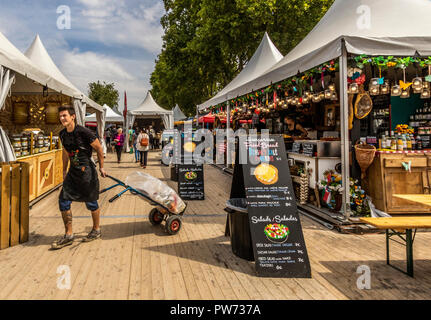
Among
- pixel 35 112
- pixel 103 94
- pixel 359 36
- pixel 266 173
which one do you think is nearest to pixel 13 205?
pixel 266 173

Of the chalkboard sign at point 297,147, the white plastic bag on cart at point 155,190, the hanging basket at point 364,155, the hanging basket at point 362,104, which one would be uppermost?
the hanging basket at point 362,104

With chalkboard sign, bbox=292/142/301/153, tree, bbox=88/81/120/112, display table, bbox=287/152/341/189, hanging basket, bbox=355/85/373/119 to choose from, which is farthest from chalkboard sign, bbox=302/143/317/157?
tree, bbox=88/81/120/112

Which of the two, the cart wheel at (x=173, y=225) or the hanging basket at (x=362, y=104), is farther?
the hanging basket at (x=362, y=104)

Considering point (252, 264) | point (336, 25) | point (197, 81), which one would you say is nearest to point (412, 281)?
point (252, 264)

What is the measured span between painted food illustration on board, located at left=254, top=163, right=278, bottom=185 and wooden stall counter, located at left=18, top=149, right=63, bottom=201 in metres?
5.05

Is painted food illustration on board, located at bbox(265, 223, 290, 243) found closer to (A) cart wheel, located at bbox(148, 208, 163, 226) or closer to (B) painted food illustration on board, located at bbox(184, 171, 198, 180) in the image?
(A) cart wheel, located at bbox(148, 208, 163, 226)

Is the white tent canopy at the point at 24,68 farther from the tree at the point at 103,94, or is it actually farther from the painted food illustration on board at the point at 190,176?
the tree at the point at 103,94

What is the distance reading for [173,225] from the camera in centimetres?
486

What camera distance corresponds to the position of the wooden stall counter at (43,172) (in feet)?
22.9

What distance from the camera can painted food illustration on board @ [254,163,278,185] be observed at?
3.78m

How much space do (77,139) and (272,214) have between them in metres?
2.74

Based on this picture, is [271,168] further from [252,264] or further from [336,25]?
[336,25]

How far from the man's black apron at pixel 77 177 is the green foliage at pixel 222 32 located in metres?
15.7

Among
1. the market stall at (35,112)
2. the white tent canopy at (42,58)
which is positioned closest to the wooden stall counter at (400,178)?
the market stall at (35,112)
